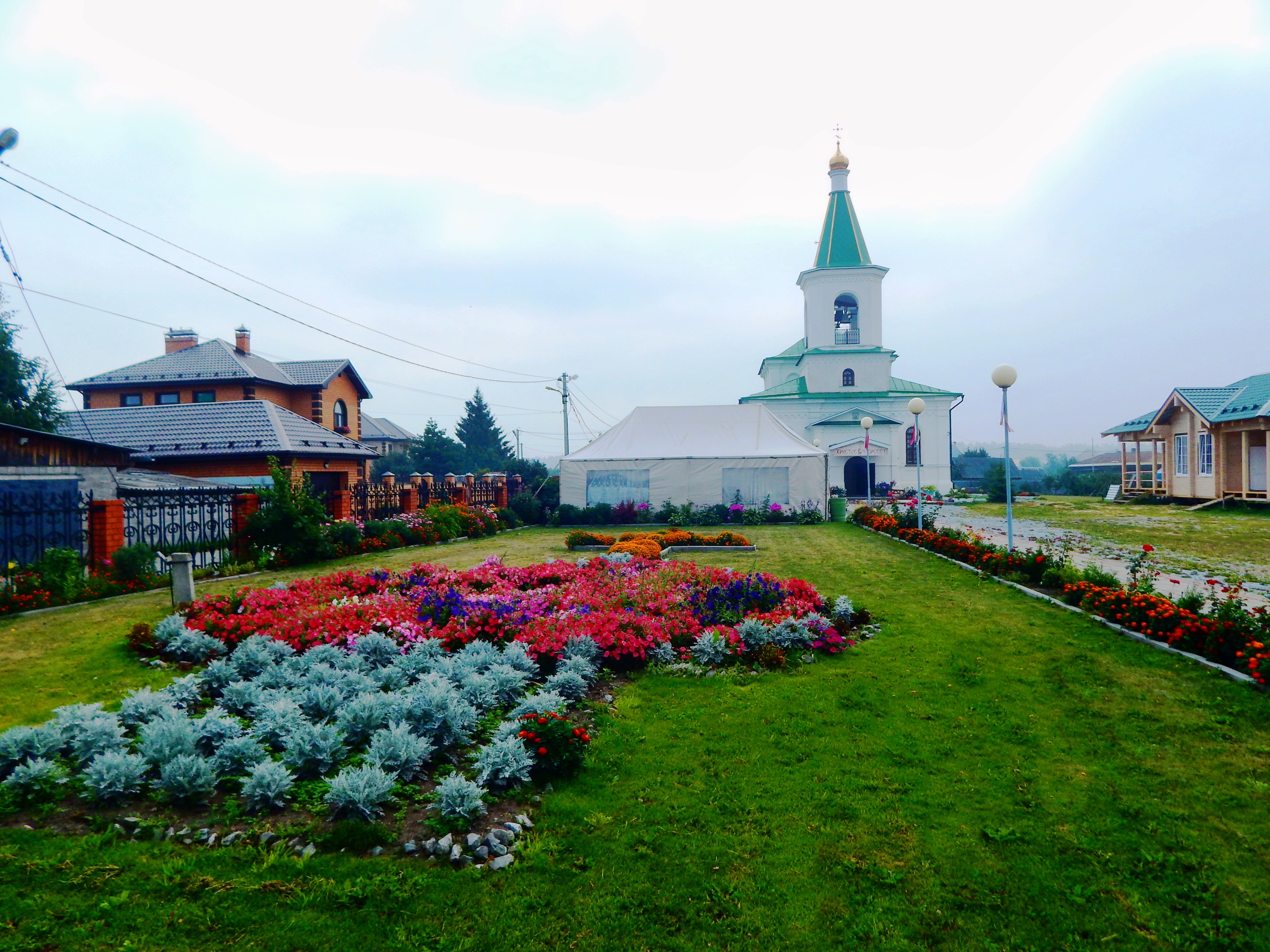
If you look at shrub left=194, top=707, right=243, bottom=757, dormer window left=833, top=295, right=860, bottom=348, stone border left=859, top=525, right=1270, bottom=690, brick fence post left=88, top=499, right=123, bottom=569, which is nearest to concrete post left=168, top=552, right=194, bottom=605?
brick fence post left=88, top=499, right=123, bottom=569

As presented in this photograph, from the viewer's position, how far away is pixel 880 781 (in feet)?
12.4

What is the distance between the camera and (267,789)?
11.3ft

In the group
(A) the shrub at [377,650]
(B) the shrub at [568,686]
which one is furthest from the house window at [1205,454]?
(A) the shrub at [377,650]

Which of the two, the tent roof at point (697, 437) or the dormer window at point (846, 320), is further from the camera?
the dormer window at point (846, 320)

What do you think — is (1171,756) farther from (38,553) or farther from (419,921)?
(38,553)

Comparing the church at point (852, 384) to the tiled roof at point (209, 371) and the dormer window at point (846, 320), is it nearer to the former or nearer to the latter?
the dormer window at point (846, 320)

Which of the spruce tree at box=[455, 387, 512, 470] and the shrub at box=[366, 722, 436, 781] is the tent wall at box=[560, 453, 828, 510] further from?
the spruce tree at box=[455, 387, 512, 470]

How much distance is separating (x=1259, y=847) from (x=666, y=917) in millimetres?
2806

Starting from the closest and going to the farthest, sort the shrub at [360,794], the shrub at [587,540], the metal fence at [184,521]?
the shrub at [360,794], the metal fence at [184,521], the shrub at [587,540]

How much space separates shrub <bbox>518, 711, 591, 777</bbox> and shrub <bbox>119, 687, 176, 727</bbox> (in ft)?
7.72

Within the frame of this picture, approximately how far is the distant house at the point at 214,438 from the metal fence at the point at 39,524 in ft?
29.0

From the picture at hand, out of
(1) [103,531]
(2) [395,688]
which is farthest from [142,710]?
(1) [103,531]

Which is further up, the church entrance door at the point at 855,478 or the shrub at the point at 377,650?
the church entrance door at the point at 855,478

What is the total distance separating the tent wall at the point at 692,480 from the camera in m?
22.1
